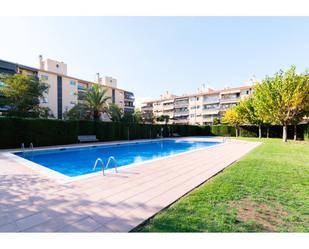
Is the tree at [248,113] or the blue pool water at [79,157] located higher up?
the tree at [248,113]

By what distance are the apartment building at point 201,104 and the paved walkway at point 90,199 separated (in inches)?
1748

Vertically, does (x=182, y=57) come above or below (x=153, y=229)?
above

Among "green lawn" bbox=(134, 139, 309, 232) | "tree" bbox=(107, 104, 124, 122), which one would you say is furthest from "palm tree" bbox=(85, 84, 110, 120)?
"green lawn" bbox=(134, 139, 309, 232)

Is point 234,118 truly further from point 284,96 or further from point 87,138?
point 87,138

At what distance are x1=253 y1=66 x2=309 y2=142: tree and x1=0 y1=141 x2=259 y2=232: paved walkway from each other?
1816cm

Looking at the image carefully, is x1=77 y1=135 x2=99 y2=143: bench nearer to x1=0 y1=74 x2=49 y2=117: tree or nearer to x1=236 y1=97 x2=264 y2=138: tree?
x1=0 y1=74 x2=49 y2=117: tree

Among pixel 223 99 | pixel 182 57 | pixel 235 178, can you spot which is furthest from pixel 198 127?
pixel 235 178

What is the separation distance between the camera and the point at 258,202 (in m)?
3.99

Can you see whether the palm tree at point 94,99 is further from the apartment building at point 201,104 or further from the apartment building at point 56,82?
the apartment building at point 201,104

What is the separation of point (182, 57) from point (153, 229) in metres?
18.4

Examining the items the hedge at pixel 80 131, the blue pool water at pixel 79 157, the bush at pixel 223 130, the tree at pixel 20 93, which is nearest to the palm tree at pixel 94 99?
the hedge at pixel 80 131

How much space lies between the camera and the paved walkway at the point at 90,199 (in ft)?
10.3
